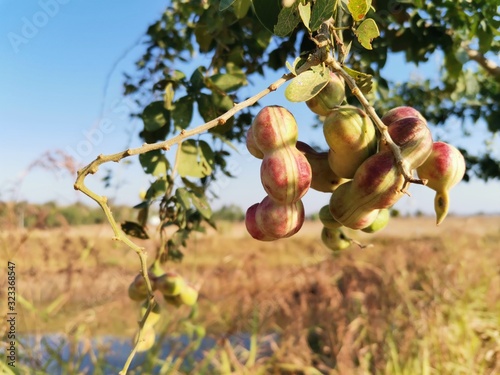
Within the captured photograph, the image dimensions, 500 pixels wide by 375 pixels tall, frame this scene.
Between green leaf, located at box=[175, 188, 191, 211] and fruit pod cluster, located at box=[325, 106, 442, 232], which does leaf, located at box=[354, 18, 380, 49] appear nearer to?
fruit pod cluster, located at box=[325, 106, 442, 232]

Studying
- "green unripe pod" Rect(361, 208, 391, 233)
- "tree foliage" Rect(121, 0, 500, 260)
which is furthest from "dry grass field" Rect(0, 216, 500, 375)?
"green unripe pod" Rect(361, 208, 391, 233)

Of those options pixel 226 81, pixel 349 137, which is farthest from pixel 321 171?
pixel 226 81

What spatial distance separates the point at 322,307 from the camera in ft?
6.79

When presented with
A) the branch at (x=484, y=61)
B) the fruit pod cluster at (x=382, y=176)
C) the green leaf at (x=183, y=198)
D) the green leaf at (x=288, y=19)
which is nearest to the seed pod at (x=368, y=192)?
the fruit pod cluster at (x=382, y=176)

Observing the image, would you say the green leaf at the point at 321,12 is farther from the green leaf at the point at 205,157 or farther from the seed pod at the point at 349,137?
the green leaf at the point at 205,157

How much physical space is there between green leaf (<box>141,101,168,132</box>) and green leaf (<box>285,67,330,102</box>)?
0.32m

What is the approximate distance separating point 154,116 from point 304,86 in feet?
1.07

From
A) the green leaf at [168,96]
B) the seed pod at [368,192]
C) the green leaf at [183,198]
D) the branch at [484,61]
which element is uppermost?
the branch at [484,61]

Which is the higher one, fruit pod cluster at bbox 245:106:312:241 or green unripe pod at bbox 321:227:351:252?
green unripe pod at bbox 321:227:351:252

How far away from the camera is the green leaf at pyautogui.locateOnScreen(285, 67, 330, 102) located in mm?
296

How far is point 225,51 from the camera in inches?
28.3

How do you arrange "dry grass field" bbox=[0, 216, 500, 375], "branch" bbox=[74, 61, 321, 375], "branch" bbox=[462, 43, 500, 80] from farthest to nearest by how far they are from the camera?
"dry grass field" bbox=[0, 216, 500, 375]
"branch" bbox=[462, 43, 500, 80]
"branch" bbox=[74, 61, 321, 375]

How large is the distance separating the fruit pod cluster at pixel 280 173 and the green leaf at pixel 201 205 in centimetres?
24

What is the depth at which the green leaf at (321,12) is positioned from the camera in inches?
12.3
